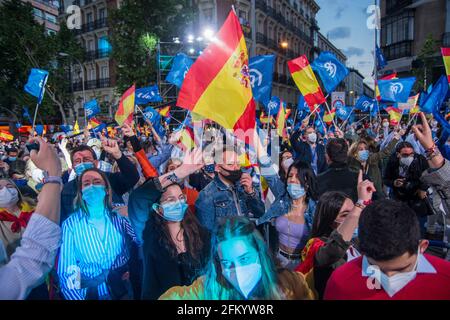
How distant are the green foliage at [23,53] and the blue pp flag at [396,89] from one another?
2155 cm

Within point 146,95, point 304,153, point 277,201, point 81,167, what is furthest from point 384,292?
point 146,95

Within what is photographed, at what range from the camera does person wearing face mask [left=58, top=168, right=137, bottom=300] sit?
2.43 meters

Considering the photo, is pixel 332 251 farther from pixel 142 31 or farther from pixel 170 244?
pixel 142 31

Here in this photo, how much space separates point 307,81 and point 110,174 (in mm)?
4125

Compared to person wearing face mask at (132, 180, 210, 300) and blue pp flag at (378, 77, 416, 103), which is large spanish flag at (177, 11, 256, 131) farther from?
blue pp flag at (378, 77, 416, 103)

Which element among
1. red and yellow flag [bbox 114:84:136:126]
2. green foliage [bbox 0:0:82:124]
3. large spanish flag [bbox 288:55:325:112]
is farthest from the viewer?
green foliage [bbox 0:0:82:124]

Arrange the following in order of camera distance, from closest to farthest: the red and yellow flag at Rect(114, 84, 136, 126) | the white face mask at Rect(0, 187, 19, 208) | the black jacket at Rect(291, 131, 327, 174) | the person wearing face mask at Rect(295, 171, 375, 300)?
the person wearing face mask at Rect(295, 171, 375, 300), the white face mask at Rect(0, 187, 19, 208), the black jacket at Rect(291, 131, 327, 174), the red and yellow flag at Rect(114, 84, 136, 126)

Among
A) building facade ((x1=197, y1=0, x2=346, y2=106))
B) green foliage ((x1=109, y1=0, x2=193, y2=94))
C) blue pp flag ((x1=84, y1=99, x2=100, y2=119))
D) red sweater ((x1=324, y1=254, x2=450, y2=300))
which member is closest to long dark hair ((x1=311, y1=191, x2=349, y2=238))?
red sweater ((x1=324, y1=254, x2=450, y2=300))

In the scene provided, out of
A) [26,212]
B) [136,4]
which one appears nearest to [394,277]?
[26,212]

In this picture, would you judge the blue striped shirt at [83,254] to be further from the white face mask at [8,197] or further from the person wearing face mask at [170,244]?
the white face mask at [8,197]

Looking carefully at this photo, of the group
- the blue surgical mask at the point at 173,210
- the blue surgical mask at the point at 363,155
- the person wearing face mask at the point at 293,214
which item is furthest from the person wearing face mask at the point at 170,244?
the blue surgical mask at the point at 363,155

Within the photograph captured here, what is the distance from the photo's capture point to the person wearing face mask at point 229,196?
305 cm

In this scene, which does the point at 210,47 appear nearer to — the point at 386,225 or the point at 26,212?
the point at 26,212

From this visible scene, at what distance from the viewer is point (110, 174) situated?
11.5 ft
